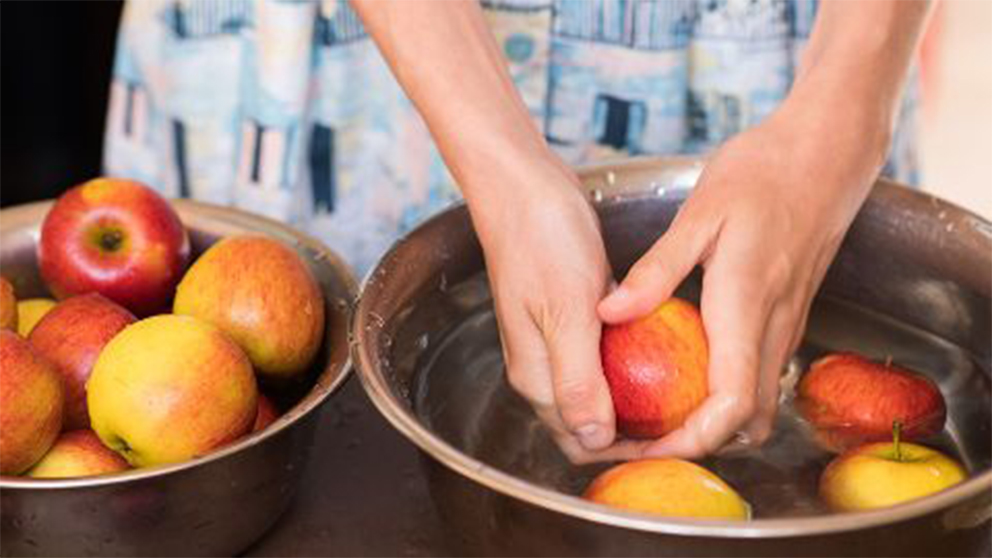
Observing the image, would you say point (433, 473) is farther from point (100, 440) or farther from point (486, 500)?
point (100, 440)

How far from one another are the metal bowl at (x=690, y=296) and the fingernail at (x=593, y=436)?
1 cm

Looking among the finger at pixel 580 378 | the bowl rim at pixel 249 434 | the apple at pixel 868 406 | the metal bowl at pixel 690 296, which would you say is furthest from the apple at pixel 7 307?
the apple at pixel 868 406

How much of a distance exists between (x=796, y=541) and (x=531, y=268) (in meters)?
0.25

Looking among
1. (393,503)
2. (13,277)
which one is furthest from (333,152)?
(393,503)

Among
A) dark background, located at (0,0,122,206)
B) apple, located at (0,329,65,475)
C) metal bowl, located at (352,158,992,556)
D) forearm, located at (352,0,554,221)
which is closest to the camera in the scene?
metal bowl, located at (352,158,992,556)

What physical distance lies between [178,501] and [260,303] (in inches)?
6.3

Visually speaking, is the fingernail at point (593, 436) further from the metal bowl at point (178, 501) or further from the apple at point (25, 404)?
the apple at point (25, 404)

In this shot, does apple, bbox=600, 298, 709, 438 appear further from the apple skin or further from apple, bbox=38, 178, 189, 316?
apple, bbox=38, 178, 189, 316

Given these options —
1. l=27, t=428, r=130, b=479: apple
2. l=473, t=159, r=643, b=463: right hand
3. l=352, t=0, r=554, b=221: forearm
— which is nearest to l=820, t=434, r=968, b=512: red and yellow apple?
l=473, t=159, r=643, b=463: right hand

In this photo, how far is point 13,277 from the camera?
3.11 ft

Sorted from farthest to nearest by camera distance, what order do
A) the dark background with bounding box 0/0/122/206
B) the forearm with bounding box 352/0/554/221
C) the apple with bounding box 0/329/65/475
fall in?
the dark background with bounding box 0/0/122/206 < the forearm with bounding box 352/0/554/221 < the apple with bounding box 0/329/65/475

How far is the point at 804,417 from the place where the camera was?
0.88 m

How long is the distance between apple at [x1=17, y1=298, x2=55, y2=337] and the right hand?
11.2 inches

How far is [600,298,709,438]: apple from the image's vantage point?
82 cm
